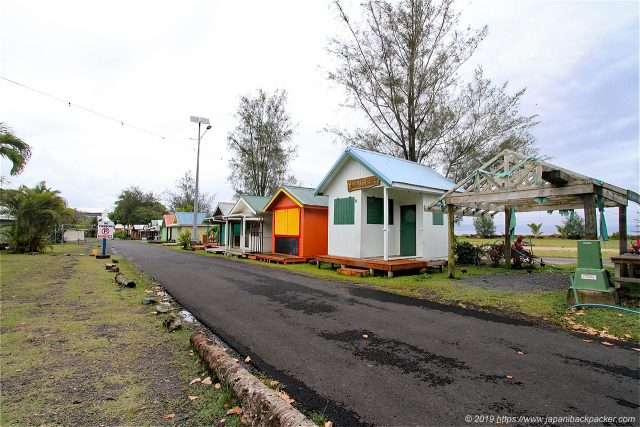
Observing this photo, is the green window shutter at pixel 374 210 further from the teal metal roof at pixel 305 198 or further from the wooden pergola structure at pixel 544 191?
the teal metal roof at pixel 305 198

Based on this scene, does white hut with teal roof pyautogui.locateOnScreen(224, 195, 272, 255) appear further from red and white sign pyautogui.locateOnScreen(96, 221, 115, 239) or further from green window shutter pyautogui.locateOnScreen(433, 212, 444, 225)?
green window shutter pyautogui.locateOnScreen(433, 212, 444, 225)

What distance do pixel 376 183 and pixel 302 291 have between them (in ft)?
17.1

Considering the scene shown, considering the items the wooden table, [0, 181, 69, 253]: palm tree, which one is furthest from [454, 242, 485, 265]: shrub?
[0, 181, 69, 253]: palm tree

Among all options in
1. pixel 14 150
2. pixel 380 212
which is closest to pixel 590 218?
pixel 380 212

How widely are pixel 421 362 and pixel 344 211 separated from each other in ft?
33.0

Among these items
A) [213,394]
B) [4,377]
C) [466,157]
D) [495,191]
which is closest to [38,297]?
[4,377]

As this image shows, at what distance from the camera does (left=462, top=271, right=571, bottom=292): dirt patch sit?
342 inches

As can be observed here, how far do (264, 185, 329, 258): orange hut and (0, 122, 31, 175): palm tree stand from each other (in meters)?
10.9

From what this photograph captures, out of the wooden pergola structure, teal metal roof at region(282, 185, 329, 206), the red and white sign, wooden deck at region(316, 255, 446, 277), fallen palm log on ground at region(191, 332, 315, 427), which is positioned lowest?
fallen palm log on ground at region(191, 332, 315, 427)

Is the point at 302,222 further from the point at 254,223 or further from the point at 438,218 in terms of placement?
the point at 254,223

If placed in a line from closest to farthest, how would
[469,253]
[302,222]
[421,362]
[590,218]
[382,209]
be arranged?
[421,362]
[590,218]
[382,209]
[469,253]
[302,222]

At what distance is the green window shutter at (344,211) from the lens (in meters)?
13.6

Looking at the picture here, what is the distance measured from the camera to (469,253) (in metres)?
15.1

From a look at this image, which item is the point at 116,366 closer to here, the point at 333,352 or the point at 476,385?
the point at 333,352
